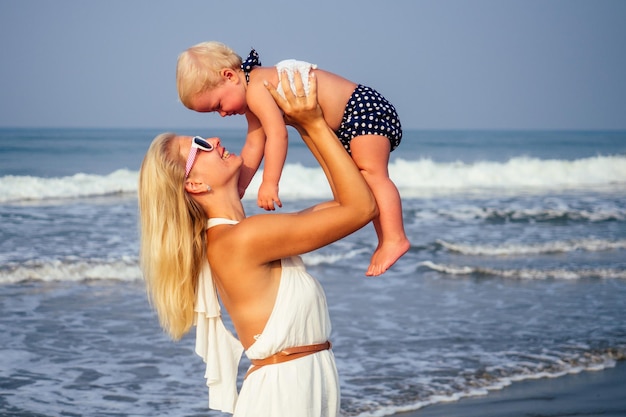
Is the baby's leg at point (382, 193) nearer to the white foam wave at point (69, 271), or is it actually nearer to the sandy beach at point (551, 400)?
the sandy beach at point (551, 400)

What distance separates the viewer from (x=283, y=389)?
9.73 feet

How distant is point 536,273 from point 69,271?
5.54 meters

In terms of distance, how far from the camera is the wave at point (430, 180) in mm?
19484

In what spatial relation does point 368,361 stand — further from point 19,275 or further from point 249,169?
point 19,275

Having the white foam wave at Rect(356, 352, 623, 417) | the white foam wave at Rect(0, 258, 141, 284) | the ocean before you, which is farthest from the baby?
the white foam wave at Rect(0, 258, 141, 284)

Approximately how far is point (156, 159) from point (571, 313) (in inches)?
248

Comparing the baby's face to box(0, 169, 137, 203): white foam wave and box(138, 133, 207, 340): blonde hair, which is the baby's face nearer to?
box(138, 133, 207, 340): blonde hair

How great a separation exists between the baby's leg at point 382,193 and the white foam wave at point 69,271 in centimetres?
711

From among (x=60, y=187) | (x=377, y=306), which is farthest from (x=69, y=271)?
(x=60, y=187)

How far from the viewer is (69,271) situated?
10.4 meters

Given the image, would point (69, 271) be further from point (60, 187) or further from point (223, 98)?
point (60, 187)

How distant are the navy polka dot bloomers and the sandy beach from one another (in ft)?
8.98

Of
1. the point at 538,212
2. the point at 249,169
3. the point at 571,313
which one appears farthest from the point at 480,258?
the point at 249,169

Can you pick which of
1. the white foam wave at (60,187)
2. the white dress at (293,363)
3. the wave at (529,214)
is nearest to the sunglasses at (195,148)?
the white dress at (293,363)
